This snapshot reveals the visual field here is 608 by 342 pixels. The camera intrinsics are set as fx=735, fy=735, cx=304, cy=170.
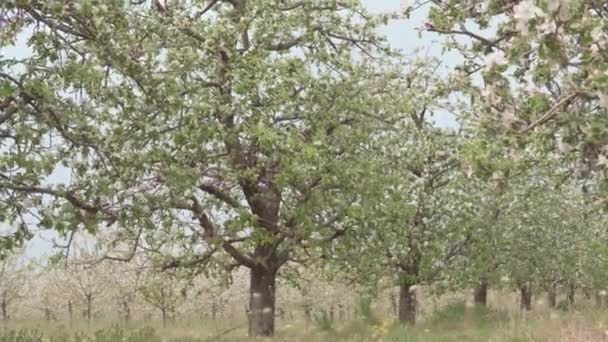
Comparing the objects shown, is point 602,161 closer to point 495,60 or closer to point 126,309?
point 495,60

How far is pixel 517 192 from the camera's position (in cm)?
2342

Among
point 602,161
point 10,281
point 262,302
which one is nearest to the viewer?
point 602,161

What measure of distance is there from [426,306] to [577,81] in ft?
153

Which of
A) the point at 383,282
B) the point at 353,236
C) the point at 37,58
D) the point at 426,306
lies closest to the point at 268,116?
the point at 353,236

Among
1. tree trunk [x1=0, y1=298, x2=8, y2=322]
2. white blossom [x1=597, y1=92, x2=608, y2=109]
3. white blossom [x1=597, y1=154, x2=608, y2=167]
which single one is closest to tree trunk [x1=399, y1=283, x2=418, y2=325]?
white blossom [x1=597, y1=154, x2=608, y2=167]

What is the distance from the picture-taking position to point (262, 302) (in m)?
20.0

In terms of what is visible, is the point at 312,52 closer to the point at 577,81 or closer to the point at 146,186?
the point at 146,186

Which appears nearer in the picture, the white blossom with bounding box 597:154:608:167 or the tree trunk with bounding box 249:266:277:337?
the white blossom with bounding box 597:154:608:167

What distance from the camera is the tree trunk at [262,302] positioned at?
19484 millimetres

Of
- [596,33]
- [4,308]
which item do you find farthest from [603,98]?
[4,308]

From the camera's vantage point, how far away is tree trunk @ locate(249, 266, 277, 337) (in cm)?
1948

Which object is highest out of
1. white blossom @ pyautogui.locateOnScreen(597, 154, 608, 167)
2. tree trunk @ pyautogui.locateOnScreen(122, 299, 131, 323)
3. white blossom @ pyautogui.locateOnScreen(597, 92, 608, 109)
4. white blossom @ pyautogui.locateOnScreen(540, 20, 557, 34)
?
white blossom @ pyautogui.locateOnScreen(540, 20, 557, 34)

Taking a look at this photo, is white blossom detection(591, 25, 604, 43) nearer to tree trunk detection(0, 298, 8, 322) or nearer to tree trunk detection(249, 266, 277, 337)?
tree trunk detection(249, 266, 277, 337)

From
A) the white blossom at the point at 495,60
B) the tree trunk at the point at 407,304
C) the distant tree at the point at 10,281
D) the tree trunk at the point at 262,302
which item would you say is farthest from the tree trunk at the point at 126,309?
the white blossom at the point at 495,60
